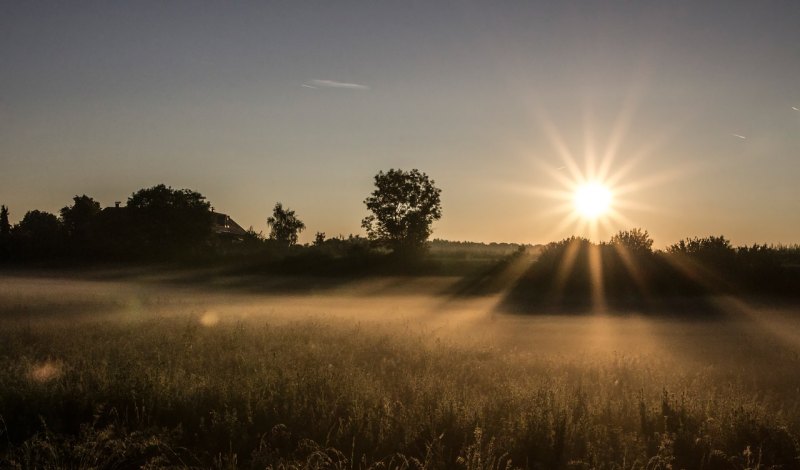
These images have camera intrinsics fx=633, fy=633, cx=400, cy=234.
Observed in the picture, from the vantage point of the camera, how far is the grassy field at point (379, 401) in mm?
6918

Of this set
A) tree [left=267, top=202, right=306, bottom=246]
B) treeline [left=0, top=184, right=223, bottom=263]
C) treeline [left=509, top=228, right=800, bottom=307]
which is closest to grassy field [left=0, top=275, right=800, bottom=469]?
treeline [left=509, top=228, right=800, bottom=307]

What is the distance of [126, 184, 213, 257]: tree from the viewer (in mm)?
67688

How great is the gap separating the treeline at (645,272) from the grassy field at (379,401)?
1343 centimetres

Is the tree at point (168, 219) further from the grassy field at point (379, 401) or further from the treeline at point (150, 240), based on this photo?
the grassy field at point (379, 401)

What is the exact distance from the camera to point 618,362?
12.0 metres

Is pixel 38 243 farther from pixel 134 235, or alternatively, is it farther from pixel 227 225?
pixel 227 225

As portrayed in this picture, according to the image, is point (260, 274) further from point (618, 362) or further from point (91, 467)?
point (91, 467)

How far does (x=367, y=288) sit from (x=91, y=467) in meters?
34.6

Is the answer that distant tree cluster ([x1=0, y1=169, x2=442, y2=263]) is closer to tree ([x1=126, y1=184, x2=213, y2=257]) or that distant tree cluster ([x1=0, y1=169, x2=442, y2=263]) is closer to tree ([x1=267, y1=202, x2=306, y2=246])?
tree ([x1=126, y1=184, x2=213, y2=257])

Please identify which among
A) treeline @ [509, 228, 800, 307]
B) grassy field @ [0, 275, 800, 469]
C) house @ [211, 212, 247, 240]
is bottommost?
grassy field @ [0, 275, 800, 469]

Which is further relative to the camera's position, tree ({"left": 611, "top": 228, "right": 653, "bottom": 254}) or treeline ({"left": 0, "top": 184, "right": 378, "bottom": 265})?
treeline ({"left": 0, "top": 184, "right": 378, "bottom": 265})

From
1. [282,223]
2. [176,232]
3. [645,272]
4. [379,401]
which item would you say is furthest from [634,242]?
[282,223]

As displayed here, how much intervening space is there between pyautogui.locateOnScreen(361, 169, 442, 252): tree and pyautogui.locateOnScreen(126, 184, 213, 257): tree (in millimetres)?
18987

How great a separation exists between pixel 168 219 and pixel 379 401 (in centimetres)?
6609
